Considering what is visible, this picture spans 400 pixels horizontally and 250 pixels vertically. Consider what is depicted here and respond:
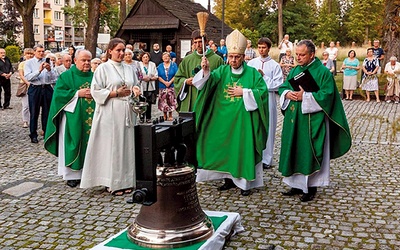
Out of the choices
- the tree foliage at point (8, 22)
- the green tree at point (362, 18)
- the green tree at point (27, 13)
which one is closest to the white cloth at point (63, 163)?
the green tree at point (27, 13)

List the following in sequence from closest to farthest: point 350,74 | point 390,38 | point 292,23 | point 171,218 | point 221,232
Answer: point 171,218, point 221,232, point 350,74, point 390,38, point 292,23

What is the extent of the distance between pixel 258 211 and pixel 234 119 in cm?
121

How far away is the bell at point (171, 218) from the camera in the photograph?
468cm

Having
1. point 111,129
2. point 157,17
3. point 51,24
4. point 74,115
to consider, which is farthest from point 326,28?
point 51,24

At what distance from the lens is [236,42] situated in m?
6.54

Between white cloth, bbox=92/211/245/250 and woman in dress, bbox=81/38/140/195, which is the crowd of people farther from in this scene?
white cloth, bbox=92/211/245/250

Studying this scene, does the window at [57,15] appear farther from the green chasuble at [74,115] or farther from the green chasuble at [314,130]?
the green chasuble at [314,130]

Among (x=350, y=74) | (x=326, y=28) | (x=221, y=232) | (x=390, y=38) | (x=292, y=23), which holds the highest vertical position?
(x=292, y=23)

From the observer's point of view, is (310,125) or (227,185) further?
(227,185)

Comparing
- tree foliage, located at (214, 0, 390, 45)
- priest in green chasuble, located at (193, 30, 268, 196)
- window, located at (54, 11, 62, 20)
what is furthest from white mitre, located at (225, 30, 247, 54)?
window, located at (54, 11, 62, 20)

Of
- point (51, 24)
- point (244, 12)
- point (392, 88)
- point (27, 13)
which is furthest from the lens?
point (51, 24)

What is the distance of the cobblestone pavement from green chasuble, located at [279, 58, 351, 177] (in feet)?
1.65

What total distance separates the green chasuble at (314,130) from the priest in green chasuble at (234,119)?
0.33 m

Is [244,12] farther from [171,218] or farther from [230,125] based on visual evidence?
[171,218]
